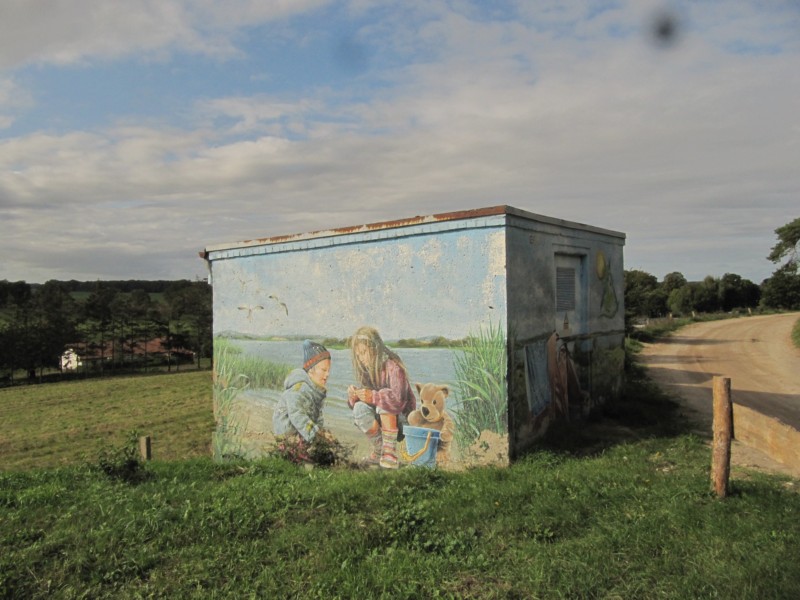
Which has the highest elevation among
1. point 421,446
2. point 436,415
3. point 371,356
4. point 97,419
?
point 371,356

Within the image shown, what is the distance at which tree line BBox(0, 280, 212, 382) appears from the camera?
46312mm

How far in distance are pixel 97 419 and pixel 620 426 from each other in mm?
24460

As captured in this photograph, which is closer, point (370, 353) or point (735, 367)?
point (370, 353)

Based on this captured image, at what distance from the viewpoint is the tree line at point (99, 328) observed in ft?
152

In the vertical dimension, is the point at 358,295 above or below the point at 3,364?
above

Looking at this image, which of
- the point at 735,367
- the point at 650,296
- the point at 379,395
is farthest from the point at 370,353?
the point at 650,296

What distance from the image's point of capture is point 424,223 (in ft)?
27.4

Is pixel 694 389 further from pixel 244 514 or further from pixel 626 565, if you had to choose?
pixel 244 514

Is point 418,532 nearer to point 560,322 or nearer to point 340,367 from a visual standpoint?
point 340,367

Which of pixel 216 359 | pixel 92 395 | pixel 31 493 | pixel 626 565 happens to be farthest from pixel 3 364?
pixel 626 565

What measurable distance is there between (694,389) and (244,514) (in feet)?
41.2

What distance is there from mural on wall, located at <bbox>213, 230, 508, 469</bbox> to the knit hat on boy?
0.02 meters

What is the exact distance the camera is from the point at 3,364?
4462 cm

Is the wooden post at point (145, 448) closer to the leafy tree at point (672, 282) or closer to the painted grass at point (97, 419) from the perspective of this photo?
the painted grass at point (97, 419)
